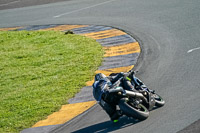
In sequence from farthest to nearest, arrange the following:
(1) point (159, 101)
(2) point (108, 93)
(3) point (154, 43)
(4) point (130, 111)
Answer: (3) point (154, 43) < (1) point (159, 101) < (2) point (108, 93) < (4) point (130, 111)

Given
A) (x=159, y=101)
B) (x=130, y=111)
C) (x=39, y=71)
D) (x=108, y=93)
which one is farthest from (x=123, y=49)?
(x=130, y=111)

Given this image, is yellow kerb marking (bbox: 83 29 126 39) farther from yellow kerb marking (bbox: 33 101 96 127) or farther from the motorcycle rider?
the motorcycle rider

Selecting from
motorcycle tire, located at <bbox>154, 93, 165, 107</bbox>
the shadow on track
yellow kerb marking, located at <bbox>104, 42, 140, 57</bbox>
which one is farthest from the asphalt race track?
yellow kerb marking, located at <bbox>104, 42, 140, 57</bbox>

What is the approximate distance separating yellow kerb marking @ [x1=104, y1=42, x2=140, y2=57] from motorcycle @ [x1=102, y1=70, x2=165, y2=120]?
15.2 feet

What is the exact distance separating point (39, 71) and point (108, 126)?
5.04 m

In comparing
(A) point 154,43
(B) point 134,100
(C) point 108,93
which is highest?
(C) point 108,93

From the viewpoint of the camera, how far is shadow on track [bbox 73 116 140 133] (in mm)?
8523

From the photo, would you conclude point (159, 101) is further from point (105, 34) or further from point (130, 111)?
point (105, 34)

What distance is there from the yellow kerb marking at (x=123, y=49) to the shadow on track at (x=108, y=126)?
16.6 ft

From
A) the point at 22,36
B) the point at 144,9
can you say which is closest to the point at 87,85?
the point at 22,36

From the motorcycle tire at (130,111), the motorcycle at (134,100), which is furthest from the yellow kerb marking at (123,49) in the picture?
the motorcycle tire at (130,111)

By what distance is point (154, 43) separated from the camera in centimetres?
1420

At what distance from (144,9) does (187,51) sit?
253 inches

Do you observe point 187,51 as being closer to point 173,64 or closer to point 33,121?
point 173,64
